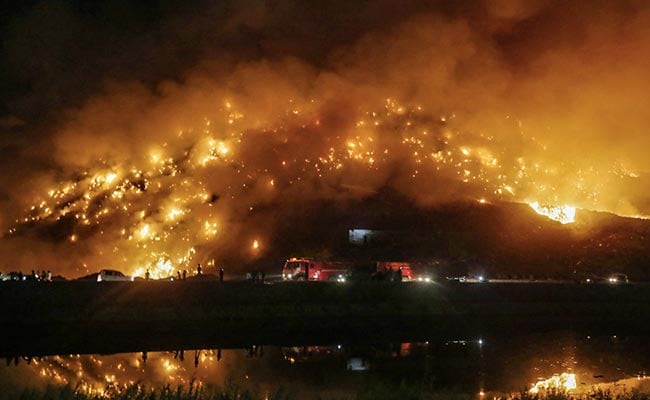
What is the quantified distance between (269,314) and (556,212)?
55.8 m

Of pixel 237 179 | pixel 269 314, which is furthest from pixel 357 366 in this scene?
pixel 237 179

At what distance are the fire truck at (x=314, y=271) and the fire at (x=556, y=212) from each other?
35.8 meters

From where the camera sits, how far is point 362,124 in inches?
3381

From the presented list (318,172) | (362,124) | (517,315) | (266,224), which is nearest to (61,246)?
(266,224)

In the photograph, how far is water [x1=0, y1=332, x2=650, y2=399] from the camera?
2155 centimetres

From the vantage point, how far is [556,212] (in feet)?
281

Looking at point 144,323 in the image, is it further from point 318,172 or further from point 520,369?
point 318,172

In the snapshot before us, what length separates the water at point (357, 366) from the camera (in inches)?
848

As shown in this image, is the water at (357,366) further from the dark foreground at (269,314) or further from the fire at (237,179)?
the fire at (237,179)

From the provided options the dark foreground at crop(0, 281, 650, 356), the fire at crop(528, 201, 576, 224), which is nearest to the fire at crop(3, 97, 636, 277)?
the fire at crop(528, 201, 576, 224)

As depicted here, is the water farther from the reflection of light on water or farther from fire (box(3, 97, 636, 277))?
fire (box(3, 97, 636, 277))

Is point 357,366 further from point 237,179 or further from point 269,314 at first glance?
point 237,179

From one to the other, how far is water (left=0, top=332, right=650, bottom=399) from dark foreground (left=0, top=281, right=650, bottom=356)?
9.56ft

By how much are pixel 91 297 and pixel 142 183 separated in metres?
42.2
